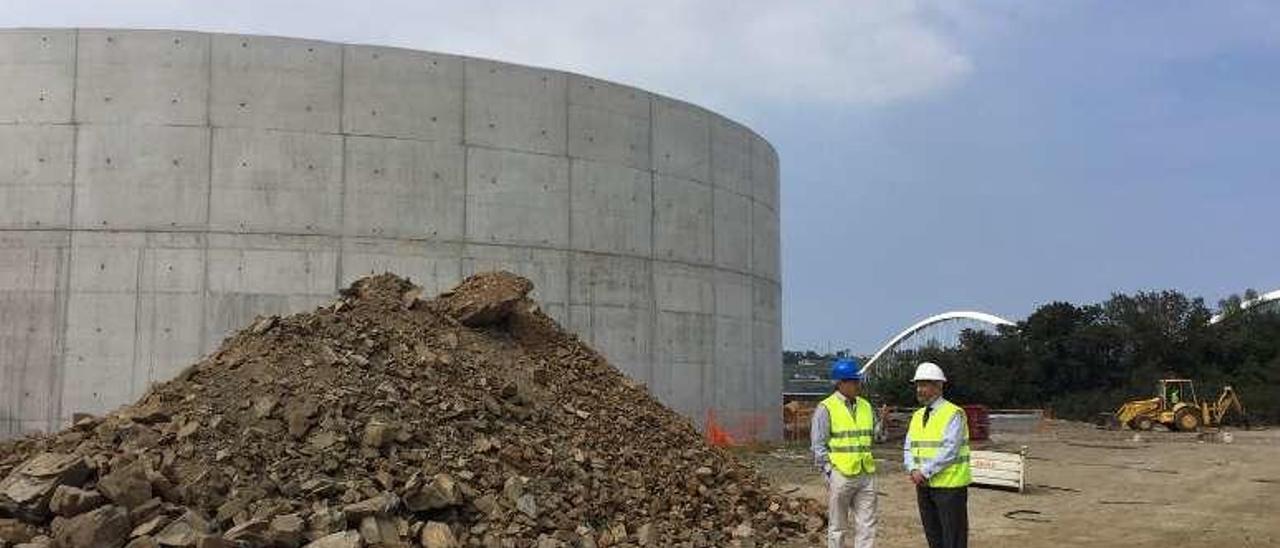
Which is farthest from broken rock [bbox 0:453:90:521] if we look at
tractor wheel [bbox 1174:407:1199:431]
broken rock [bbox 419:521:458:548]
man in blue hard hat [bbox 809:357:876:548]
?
tractor wheel [bbox 1174:407:1199:431]

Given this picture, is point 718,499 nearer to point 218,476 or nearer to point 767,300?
point 218,476

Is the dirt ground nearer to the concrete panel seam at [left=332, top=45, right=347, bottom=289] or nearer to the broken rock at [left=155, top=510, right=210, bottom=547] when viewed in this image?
the broken rock at [left=155, top=510, right=210, bottom=547]

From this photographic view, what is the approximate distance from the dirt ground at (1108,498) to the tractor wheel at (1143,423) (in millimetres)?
8318

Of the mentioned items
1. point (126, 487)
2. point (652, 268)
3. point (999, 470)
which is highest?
point (652, 268)

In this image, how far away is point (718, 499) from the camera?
8.41 meters

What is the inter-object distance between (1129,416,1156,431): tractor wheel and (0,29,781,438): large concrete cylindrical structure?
1926cm

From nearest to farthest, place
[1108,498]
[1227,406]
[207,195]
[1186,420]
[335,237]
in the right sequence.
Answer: [1108,498], [207,195], [335,237], [1186,420], [1227,406]

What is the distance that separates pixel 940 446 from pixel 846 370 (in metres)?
0.95

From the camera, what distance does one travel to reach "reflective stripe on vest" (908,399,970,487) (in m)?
5.67

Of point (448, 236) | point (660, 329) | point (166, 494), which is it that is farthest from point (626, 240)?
point (166, 494)

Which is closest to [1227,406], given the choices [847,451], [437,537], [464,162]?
[464,162]

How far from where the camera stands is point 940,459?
5633 mm

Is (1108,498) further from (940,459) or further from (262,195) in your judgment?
(262,195)

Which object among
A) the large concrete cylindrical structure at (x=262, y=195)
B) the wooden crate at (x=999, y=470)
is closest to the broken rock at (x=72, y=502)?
the large concrete cylindrical structure at (x=262, y=195)
